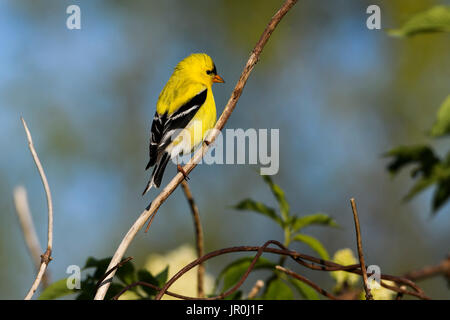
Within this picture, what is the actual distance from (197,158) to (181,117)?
1337 mm

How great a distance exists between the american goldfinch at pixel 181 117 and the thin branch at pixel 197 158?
893mm

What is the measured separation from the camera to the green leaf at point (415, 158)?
1.39 m

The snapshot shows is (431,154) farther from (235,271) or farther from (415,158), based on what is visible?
(235,271)

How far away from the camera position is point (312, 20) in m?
7.38

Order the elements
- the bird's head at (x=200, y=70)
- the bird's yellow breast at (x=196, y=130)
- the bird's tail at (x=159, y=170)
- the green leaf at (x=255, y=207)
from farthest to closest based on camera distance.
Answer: the bird's head at (x=200, y=70) < the bird's yellow breast at (x=196, y=130) < the bird's tail at (x=159, y=170) < the green leaf at (x=255, y=207)

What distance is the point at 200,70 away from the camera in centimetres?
299

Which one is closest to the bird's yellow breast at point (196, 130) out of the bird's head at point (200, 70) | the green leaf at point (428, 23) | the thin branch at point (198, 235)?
the bird's head at point (200, 70)

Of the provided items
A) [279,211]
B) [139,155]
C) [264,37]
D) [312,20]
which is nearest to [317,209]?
[139,155]

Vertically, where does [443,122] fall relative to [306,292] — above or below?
above

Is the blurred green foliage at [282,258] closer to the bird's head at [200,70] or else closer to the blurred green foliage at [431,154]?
the blurred green foliage at [431,154]

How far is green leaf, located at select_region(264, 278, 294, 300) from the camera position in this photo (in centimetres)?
144

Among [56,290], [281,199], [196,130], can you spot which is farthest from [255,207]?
[196,130]
